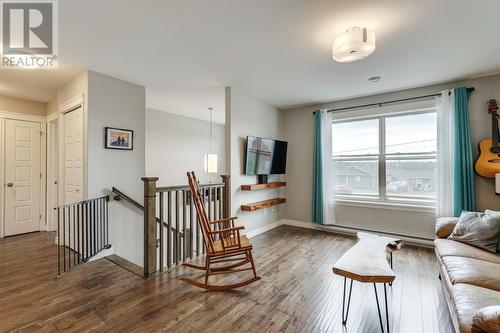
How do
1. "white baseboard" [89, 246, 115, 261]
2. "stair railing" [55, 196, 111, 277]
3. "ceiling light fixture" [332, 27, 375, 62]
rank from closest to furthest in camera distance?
"ceiling light fixture" [332, 27, 375, 62]
"stair railing" [55, 196, 111, 277]
"white baseboard" [89, 246, 115, 261]

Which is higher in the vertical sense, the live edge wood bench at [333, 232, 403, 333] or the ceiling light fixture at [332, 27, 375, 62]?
the ceiling light fixture at [332, 27, 375, 62]

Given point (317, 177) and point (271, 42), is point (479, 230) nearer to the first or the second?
point (317, 177)

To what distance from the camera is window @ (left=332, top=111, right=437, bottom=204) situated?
3.76m

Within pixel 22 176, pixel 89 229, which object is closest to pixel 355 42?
pixel 89 229

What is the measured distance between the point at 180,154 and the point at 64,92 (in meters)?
2.78

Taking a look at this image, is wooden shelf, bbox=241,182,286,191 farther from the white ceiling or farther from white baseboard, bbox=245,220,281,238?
the white ceiling

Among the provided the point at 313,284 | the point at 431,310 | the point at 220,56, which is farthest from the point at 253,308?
the point at 220,56

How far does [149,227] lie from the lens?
2.62 metres

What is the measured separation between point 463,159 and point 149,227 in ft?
14.5

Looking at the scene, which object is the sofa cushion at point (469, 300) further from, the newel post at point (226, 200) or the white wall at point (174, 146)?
the white wall at point (174, 146)

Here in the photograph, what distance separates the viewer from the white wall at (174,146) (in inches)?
211

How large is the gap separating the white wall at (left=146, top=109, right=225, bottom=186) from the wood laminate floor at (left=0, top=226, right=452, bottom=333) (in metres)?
2.81

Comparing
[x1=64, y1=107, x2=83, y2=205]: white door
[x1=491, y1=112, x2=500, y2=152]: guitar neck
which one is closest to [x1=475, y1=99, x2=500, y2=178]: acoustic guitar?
[x1=491, y1=112, x2=500, y2=152]: guitar neck

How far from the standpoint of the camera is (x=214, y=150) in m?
7.00
